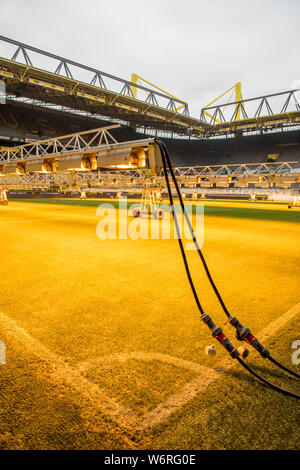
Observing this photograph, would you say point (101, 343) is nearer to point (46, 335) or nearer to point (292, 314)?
point (46, 335)

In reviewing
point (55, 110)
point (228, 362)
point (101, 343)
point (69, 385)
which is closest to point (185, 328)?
point (228, 362)

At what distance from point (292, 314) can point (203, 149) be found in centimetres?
7825

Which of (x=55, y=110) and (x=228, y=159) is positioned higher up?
(x=55, y=110)

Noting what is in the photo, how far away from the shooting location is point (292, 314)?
426 cm

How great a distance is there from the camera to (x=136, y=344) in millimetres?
3385

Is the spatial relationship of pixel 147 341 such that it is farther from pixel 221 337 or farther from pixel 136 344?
pixel 221 337

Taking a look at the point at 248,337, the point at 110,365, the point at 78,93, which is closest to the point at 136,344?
the point at 110,365

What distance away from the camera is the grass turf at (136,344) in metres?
2.10

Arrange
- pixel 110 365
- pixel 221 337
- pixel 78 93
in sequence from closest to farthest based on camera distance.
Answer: pixel 221 337 → pixel 110 365 → pixel 78 93

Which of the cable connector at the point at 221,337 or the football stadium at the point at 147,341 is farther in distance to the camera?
the cable connector at the point at 221,337

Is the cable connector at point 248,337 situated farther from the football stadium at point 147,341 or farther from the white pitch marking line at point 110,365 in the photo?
the white pitch marking line at point 110,365

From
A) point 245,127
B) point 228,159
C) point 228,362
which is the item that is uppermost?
point 245,127

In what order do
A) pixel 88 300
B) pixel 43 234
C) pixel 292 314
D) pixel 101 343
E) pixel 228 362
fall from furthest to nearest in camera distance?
1. pixel 43 234
2. pixel 88 300
3. pixel 292 314
4. pixel 101 343
5. pixel 228 362

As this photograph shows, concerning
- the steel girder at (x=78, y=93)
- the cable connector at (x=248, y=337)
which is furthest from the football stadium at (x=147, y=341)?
the steel girder at (x=78, y=93)
